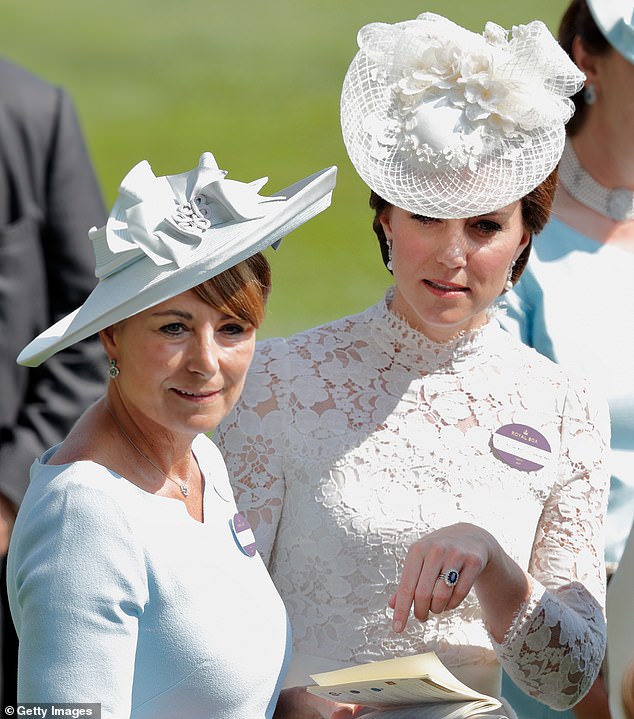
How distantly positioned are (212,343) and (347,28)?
1013cm

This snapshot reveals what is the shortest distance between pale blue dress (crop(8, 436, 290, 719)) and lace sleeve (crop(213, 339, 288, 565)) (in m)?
0.45

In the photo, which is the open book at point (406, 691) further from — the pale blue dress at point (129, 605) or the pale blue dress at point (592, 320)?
the pale blue dress at point (592, 320)

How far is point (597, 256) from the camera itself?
3801mm

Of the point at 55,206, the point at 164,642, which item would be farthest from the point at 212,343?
the point at 55,206

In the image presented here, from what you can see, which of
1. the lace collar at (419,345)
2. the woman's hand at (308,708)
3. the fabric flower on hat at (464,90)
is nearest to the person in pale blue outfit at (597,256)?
the lace collar at (419,345)

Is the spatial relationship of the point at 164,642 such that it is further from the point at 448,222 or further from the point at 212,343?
the point at 448,222

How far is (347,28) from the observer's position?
39.3ft

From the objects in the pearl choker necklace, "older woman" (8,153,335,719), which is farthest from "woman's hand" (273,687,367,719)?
the pearl choker necklace

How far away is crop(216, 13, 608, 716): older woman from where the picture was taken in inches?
112

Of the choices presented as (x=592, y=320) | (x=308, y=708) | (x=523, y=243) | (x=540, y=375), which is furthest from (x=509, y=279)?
(x=308, y=708)

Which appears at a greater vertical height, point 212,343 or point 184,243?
point 184,243

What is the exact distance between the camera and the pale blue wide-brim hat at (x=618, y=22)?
3701 millimetres

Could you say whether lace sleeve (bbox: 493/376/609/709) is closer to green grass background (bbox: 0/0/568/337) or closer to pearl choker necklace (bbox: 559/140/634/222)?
pearl choker necklace (bbox: 559/140/634/222)

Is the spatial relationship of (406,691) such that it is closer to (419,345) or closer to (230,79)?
(419,345)
